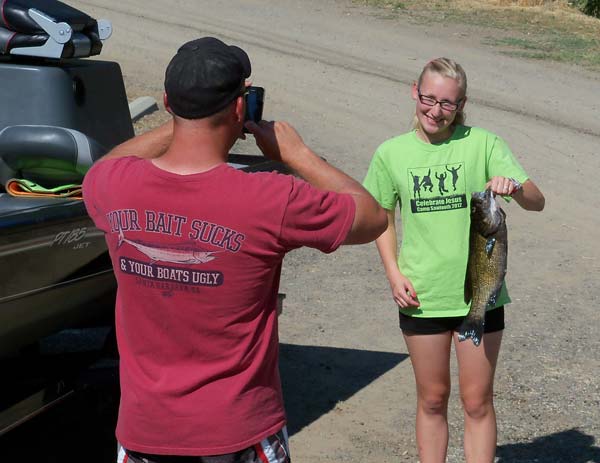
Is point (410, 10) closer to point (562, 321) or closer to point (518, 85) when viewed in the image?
point (518, 85)

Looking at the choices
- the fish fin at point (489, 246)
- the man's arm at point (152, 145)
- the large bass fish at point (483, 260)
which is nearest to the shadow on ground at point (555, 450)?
the large bass fish at point (483, 260)

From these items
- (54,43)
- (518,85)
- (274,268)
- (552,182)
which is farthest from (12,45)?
(518,85)

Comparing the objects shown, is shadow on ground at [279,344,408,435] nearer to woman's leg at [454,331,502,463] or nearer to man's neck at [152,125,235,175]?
woman's leg at [454,331,502,463]

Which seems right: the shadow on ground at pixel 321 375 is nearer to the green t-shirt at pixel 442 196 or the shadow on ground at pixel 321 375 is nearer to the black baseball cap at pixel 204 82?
the green t-shirt at pixel 442 196

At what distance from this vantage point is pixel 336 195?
8.73ft

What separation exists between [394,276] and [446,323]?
0.26 m

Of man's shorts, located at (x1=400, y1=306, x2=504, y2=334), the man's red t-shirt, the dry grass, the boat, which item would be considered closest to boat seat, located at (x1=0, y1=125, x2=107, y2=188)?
the boat

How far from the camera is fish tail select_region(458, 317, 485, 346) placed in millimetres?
3977

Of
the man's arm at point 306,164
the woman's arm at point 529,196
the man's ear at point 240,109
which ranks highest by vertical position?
the man's ear at point 240,109

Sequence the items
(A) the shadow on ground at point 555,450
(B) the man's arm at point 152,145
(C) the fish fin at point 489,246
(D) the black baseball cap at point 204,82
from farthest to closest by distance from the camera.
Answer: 1. (A) the shadow on ground at point 555,450
2. (C) the fish fin at point 489,246
3. (B) the man's arm at point 152,145
4. (D) the black baseball cap at point 204,82

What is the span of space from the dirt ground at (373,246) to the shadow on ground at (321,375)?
0.01m

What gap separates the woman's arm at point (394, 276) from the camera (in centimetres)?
406

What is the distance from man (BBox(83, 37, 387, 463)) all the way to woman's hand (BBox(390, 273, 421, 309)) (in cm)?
132

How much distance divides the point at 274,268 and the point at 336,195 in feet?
0.78
